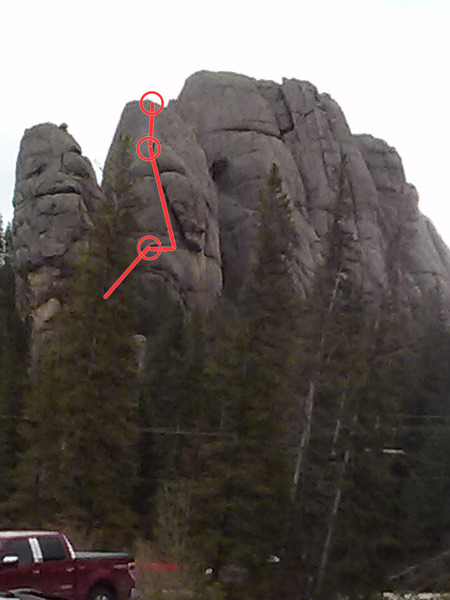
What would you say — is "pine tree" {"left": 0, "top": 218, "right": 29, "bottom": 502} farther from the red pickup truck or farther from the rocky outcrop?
the red pickup truck

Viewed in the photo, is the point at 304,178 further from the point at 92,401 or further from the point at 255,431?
the point at 92,401

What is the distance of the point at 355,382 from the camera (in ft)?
127

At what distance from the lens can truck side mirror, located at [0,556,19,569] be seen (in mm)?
14320

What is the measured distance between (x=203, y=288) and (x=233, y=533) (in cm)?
3263

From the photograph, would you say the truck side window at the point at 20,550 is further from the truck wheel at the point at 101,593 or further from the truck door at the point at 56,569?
the truck wheel at the point at 101,593

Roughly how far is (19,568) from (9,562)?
447 millimetres

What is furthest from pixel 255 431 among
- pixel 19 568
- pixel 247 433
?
pixel 19 568

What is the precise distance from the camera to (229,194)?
72812mm

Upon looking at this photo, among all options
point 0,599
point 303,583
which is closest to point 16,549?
point 0,599

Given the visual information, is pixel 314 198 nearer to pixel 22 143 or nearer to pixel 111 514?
pixel 22 143

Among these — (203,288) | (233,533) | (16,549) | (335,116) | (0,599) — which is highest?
(335,116)

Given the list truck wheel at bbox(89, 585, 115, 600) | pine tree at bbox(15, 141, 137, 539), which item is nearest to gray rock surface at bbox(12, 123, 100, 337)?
pine tree at bbox(15, 141, 137, 539)

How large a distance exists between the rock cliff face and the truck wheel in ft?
128

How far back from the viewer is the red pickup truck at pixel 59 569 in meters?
14.8
